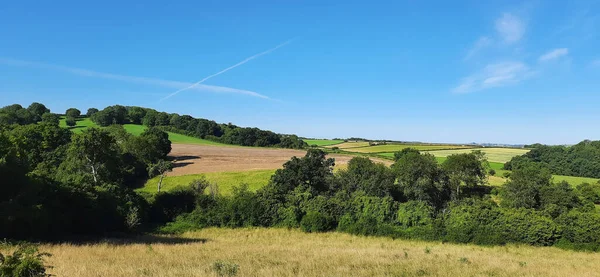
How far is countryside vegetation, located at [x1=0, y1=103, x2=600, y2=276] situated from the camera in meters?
15.4

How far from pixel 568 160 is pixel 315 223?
91.0m

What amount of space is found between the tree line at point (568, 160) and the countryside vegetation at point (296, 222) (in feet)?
138

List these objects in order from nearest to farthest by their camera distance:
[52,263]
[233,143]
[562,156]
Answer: [52,263]
[562,156]
[233,143]

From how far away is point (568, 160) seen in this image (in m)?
91.6

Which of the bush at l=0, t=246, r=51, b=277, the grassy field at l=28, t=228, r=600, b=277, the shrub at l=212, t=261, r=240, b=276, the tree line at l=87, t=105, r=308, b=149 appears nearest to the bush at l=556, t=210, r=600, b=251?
the grassy field at l=28, t=228, r=600, b=277

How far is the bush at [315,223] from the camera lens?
3259cm

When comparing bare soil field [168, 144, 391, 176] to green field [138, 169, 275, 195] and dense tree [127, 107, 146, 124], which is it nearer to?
green field [138, 169, 275, 195]

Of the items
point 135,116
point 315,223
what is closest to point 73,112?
point 135,116

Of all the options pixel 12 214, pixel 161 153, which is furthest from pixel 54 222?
pixel 161 153

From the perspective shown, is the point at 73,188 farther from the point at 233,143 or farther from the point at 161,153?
the point at 233,143

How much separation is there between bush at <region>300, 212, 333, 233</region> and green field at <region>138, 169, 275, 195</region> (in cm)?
1750

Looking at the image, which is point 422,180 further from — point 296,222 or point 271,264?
point 271,264

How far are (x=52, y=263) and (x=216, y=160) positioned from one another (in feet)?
202

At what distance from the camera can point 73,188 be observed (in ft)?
86.8
